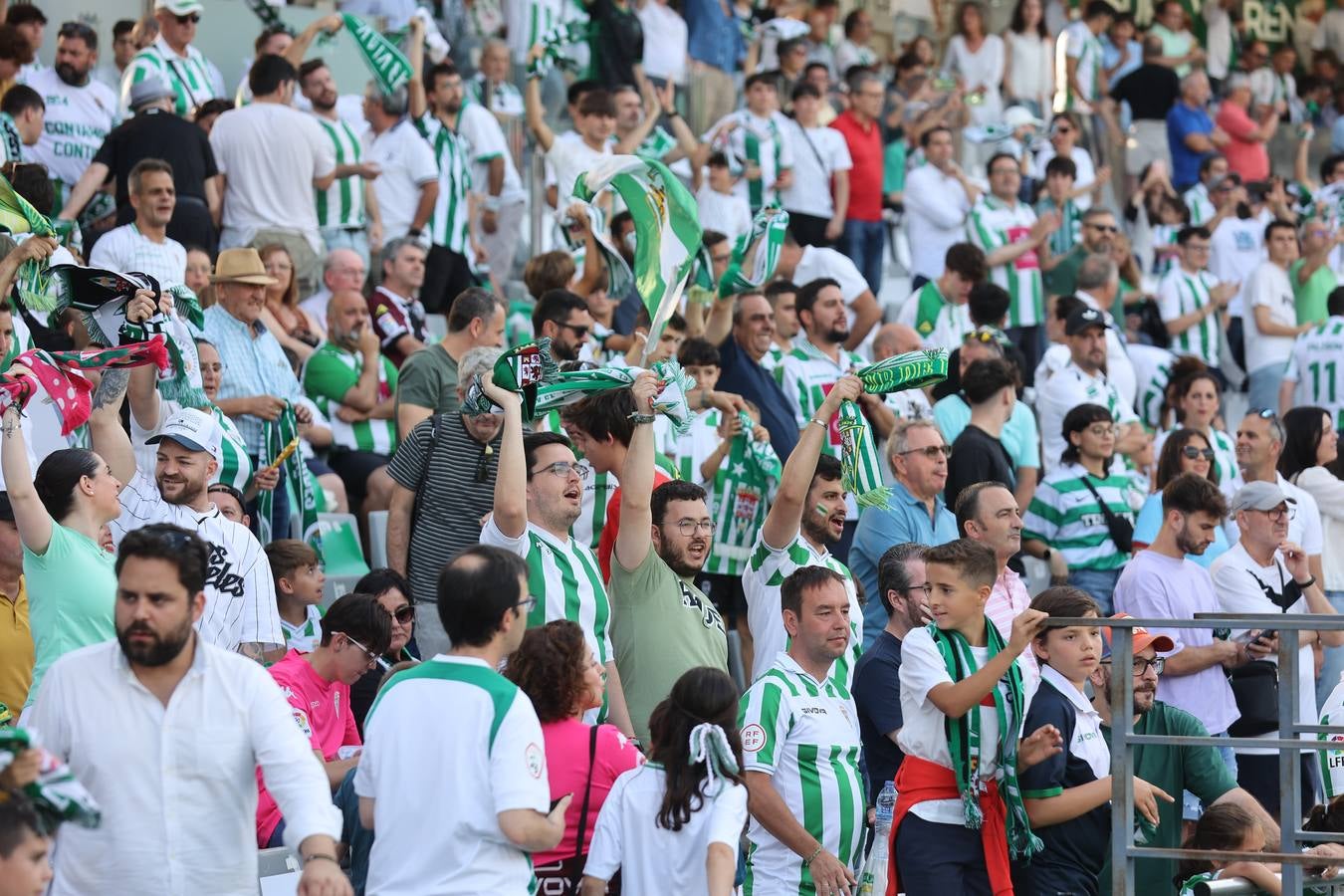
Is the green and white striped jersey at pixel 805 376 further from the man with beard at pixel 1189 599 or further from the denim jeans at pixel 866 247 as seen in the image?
the denim jeans at pixel 866 247

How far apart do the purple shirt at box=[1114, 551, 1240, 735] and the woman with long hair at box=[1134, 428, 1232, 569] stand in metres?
0.93

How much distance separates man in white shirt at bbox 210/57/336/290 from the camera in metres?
11.5

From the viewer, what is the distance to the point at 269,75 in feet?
38.3

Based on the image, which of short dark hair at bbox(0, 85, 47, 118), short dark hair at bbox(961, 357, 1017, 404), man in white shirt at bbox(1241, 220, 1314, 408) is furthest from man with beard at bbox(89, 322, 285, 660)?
man in white shirt at bbox(1241, 220, 1314, 408)

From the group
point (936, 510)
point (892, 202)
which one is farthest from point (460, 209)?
point (936, 510)

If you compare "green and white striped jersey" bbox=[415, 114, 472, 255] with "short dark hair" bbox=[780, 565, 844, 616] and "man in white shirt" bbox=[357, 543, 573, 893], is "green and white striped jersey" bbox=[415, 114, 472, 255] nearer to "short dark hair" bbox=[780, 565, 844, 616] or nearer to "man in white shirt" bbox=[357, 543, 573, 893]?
"short dark hair" bbox=[780, 565, 844, 616]

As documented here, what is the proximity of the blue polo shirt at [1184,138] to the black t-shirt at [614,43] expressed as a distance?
5.67 m

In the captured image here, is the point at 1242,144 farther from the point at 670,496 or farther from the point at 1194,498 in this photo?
the point at 670,496

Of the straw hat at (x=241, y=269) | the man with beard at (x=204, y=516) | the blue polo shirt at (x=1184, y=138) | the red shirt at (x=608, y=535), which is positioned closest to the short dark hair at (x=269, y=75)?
the straw hat at (x=241, y=269)

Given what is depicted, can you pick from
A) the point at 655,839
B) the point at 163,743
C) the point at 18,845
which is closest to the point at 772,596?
the point at 655,839

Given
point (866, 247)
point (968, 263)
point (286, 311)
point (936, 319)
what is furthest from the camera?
point (866, 247)

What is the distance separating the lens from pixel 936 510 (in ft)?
27.5

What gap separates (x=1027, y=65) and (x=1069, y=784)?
523 inches

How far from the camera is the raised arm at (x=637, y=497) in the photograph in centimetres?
641
